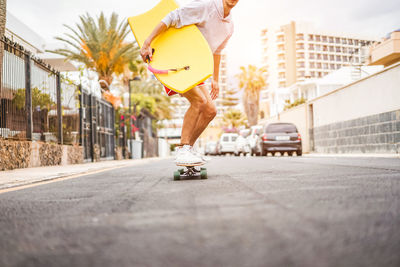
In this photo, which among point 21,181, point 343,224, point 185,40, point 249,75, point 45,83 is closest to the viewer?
point 343,224

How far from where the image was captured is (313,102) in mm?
23469

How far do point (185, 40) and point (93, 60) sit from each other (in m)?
18.0

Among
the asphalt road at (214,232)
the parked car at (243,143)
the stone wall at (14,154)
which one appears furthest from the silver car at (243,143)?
the asphalt road at (214,232)

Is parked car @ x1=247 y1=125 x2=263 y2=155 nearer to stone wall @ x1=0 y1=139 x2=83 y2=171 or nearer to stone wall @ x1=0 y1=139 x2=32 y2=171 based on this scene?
stone wall @ x1=0 y1=139 x2=83 y2=171

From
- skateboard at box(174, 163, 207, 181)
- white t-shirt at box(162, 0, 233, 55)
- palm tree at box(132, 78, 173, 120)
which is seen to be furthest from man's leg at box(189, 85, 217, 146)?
palm tree at box(132, 78, 173, 120)

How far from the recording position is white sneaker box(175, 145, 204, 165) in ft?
13.7

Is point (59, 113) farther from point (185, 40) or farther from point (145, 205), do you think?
point (145, 205)

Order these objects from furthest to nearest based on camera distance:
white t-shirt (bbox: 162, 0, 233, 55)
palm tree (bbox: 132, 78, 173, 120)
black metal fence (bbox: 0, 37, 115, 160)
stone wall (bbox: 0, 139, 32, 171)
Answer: palm tree (bbox: 132, 78, 173, 120) < black metal fence (bbox: 0, 37, 115, 160) < stone wall (bbox: 0, 139, 32, 171) < white t-shirt (bbox: 162, 0, 233, 55)

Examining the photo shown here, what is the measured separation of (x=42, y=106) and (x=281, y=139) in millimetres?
11119

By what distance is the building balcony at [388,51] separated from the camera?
89.0 ft

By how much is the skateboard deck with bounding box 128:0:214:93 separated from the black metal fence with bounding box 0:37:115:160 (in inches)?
177

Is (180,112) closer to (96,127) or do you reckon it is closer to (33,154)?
(96,127)

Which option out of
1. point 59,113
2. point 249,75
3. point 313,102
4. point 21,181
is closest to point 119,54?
point 59,113

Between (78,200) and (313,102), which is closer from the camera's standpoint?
(78,200)
